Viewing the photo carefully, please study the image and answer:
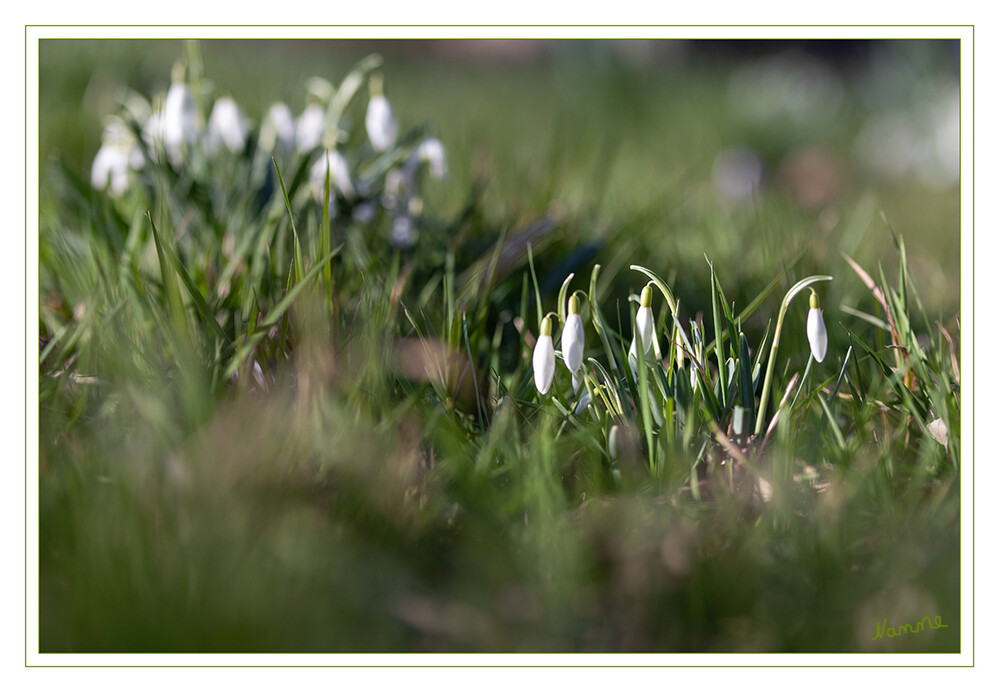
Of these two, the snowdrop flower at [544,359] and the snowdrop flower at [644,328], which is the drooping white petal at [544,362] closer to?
the snowdrop flower at [544,359]

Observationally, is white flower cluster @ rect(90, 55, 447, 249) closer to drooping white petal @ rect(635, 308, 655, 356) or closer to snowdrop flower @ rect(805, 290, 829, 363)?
drooping white petal @ rect(635, 308, 655, 356)

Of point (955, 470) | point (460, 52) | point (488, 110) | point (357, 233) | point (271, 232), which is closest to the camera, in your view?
point (955, 470)

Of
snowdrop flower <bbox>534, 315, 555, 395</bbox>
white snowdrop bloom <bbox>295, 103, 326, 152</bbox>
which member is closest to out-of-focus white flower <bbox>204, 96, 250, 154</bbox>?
white snowdrop bloom <bbox>295, 103, 326, 152</bbox>

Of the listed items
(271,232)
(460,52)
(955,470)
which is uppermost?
(460,52)

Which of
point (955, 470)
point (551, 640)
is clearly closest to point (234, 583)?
point (551, 640)

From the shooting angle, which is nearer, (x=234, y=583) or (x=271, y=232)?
(x=234, y=583)

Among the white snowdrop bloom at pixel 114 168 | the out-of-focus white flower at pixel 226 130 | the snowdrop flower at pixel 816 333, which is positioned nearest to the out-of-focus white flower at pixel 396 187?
the out-of-focus white flower at pixel 226 130

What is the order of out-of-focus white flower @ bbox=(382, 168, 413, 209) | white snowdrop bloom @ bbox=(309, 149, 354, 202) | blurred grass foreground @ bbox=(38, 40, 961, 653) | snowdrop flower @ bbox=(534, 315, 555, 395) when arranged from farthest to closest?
out-of-focus white flower @ bbox=(382, 168, 413, 209) → white snowdrop bloom @ bbox=(309, 149, 354, 202) → snowdrop flower @ bbox=(534, 315, 555, 395) → blurred grass foreground @ bbox=(38, 40, 961, 653)
